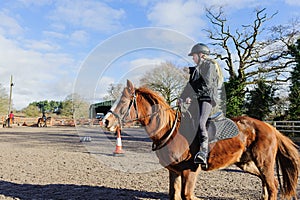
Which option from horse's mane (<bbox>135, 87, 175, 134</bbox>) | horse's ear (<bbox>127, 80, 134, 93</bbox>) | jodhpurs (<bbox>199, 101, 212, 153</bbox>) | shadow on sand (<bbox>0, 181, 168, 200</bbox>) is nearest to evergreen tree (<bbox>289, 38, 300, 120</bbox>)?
shadow on sand (<bbox>0, 181, 168, 200</bbox>)

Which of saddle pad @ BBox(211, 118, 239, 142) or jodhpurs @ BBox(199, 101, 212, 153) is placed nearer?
jodhpurs @ BBox(199, 101, 212, 153)

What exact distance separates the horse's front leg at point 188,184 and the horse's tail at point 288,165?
1.90 meters

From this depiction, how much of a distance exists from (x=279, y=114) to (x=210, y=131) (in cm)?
1738

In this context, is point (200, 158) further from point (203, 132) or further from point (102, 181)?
point (102, 181)

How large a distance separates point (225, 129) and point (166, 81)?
9.51 feet

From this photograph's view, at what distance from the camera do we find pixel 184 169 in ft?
13.3

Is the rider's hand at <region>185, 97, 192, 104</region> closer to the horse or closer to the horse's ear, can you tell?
the horse

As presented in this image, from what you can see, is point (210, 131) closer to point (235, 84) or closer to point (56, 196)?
point (56, 196)

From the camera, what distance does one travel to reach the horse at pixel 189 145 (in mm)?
4008

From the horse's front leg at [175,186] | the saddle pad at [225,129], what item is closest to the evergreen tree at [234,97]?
the saddle pad at [225,129]

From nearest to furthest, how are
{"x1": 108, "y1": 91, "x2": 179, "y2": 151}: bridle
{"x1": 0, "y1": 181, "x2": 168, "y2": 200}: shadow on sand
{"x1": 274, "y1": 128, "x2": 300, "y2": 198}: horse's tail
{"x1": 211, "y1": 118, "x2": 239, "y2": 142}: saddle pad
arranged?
{"x1": 108, "y1": 91, "x2": 179, "y2": 151}: bridle
{"x1": 211, "y1": 118, "x2": 239, "y2": 142}: saddle pad
{"x1": 274, "y1": 128, "x2": 300, "y2": 198}: horse's tail
{"x1": 0, "y1": 181, "x2": 168, "y2": 200}: shadow on sand

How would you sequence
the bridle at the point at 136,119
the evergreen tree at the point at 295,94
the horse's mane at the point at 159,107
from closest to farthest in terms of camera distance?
the bridle at the point at 136,119, the horse's mane at the point at 159,107, the evergreen tree at the point at 295,94

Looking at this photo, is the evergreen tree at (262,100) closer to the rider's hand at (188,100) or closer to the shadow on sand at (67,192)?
the shadow on sand at (67,192)

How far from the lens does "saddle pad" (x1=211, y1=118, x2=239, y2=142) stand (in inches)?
167
